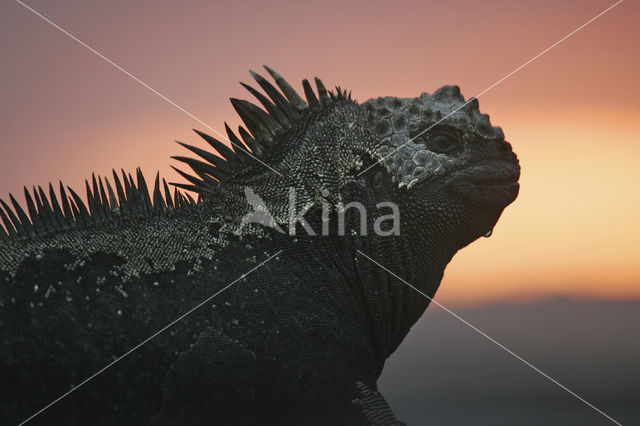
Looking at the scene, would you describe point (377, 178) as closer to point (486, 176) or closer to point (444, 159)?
point (444, 159)

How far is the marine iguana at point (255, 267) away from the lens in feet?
17.9

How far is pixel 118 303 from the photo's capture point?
5508 mm

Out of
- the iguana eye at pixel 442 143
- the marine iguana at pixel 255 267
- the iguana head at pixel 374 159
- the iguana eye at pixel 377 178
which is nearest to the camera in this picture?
the marine iguana at pixel 255 267

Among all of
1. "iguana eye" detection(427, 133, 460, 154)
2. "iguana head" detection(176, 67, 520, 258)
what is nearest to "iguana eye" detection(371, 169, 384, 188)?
"iguana head" detection(176, 67, 520, 258)

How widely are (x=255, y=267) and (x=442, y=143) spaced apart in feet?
5.84

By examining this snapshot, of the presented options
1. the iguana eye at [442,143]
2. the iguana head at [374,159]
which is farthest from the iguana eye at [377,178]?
the iguana eye at [442,143]

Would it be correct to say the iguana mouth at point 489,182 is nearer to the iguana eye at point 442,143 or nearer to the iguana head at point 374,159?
the iguana head at point 374,159

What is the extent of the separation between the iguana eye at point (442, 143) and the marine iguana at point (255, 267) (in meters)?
0.01

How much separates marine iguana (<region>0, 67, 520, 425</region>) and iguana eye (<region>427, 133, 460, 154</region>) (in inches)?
0.4

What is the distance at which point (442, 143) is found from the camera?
6441mm

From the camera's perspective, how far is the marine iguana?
5449mm

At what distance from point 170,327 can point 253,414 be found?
81 cm

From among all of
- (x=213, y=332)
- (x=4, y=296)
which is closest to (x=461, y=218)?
(x=213, y=332)

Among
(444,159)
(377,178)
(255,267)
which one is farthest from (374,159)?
(255,267)
